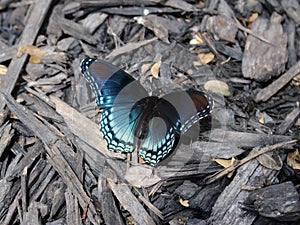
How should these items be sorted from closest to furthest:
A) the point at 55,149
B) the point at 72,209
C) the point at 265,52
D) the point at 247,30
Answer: the point at 72,209 < the point at 55,149 < the point at 265,52 < the point at 247,30

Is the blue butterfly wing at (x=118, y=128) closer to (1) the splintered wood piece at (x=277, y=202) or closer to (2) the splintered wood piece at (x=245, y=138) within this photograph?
(2) the splintered wood piece at (x=245, y=138)

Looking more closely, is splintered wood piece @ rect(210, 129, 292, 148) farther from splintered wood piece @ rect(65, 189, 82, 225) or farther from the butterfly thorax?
splintered wood piece @ rect(65, 189, 82, 225)

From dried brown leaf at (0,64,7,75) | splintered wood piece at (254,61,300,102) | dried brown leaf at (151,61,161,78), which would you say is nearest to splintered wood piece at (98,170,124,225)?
dried brown leaf at (151,61,161,78)

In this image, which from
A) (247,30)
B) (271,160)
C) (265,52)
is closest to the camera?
(271,160)

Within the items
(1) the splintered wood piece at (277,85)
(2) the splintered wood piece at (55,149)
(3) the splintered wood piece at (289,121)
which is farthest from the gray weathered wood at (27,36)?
(3) the splintered wood piece at (289,121)

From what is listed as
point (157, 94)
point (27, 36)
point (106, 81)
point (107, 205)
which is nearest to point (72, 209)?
point (107, 205)

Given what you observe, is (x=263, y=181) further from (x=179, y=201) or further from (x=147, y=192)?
(x=147, y=192)

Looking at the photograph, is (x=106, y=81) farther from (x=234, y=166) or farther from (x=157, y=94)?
(x=234, y=166)
